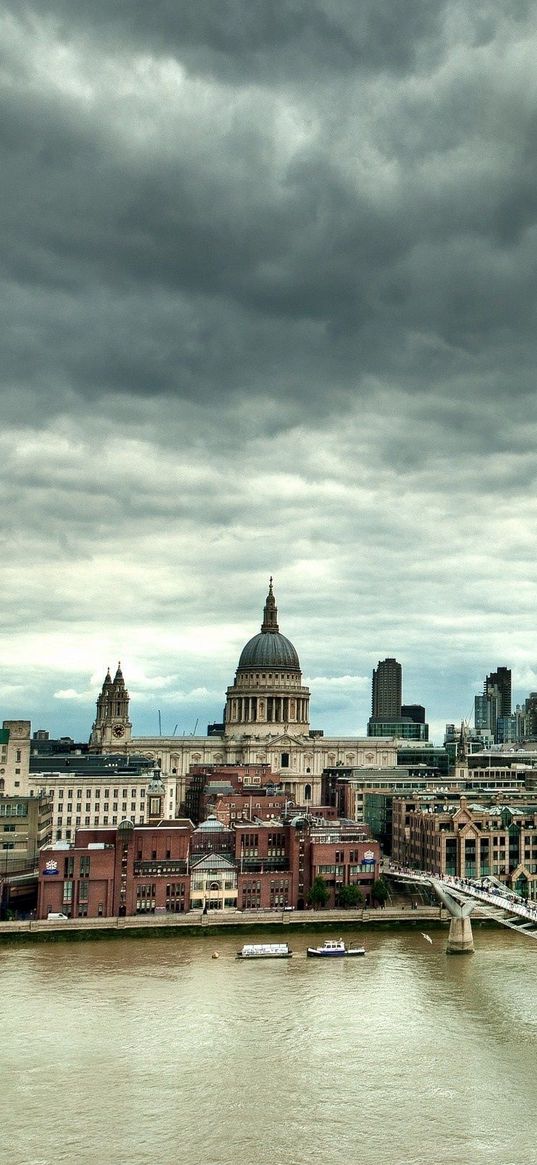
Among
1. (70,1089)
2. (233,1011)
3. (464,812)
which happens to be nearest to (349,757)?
(464,812)

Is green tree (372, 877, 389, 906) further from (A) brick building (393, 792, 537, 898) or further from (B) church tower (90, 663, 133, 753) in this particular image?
(B) church tower (90, 663, 133, 753)

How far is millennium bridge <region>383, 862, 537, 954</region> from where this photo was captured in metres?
77.4

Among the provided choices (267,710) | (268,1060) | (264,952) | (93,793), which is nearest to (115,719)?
(267,710)

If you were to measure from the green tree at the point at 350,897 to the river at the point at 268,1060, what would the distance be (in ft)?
50.9

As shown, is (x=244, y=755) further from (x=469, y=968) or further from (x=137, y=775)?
(x=469, y=968)

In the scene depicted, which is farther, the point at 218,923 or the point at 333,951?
the point at 218,923

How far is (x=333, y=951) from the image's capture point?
79.2 metres

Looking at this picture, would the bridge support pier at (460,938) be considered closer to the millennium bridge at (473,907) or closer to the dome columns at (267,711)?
the millennium bridge at (473,907)

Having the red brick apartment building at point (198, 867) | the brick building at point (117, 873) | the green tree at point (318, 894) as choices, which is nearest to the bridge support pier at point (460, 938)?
the green tree at point (318, 894)

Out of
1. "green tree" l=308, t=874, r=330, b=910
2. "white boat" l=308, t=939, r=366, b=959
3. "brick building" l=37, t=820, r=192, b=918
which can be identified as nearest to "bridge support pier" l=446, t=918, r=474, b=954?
"white boat" l=308, t=939, r=366, b=959

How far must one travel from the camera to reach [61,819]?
132875 millimetres

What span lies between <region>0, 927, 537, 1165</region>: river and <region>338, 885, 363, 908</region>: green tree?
50.9ft

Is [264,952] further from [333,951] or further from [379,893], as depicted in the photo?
[379,893]

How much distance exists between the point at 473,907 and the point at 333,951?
10518mm
